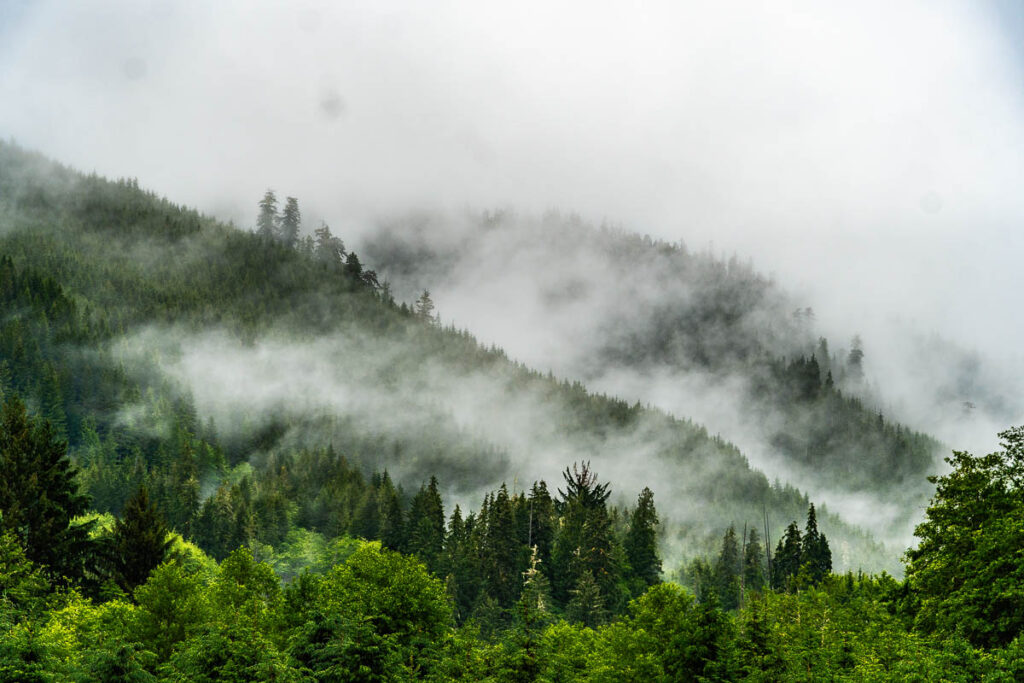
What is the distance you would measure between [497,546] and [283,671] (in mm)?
83915

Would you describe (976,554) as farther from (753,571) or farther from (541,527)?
(753,571)

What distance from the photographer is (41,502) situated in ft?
235

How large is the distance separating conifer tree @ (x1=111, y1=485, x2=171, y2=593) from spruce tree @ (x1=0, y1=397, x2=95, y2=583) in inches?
123

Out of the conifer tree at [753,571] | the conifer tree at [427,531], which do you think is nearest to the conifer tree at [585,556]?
the conifer tree at [427,531]

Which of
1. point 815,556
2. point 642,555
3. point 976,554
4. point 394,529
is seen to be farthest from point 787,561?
point 976,554

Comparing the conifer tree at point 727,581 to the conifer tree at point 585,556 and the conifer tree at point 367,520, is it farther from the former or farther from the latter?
the conifer tree at point 367,520

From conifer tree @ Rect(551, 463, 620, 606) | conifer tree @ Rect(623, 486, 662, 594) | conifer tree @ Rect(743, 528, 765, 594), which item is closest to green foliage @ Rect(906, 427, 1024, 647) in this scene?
conifer tree @ Rect(551, 463, 620, 606)

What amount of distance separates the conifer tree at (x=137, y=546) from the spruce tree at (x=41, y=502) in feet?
10.3

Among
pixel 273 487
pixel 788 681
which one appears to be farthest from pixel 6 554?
pixel 273 487

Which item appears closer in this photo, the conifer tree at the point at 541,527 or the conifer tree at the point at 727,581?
the conifer tree at the point at 541,527

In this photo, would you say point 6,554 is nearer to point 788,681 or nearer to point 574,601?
point 788,681

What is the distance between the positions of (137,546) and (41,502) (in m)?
10.5

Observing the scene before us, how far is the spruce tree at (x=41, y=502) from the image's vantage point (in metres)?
71.0

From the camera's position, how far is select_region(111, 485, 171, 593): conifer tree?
78.4 m
